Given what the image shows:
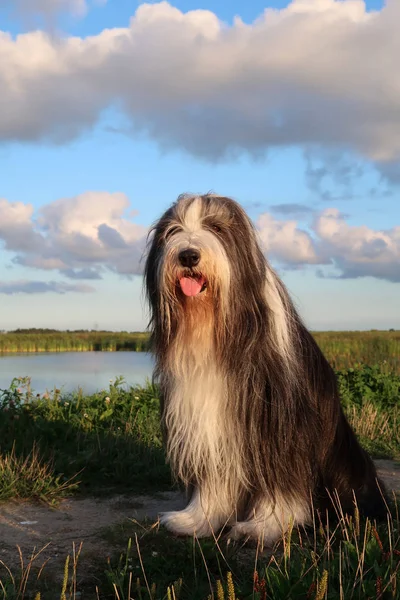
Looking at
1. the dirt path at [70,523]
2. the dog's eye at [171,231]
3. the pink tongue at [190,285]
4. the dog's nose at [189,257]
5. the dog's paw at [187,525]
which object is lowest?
the dirt path at [70,523]

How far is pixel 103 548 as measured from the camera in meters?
3.71

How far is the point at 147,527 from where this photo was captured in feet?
13.1

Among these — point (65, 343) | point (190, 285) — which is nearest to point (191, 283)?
point (190, 285)

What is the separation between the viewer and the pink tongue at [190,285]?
11.0ft

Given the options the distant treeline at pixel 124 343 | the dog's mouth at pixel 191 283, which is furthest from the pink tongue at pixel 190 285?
the distant treeline at pixel 124 343

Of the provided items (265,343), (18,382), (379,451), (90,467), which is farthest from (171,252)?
(18,382)

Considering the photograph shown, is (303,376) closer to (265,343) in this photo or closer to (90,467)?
(265,343)

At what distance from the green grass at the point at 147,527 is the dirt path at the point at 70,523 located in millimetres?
72

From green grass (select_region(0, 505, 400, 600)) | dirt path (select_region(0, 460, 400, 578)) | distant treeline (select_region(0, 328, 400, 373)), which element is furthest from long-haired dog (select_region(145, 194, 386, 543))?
distant treeline (select_region(0, 328, 400, 373))

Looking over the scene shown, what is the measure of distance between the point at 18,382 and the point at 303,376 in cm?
433

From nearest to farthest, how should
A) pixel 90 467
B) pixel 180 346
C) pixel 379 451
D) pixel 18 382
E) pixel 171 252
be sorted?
pixel 171 252 → pixel 180 346 → pixel 90 467 → pixel 379 451 → pixel 18 382

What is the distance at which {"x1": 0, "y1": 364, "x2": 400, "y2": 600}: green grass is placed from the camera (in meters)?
2.88

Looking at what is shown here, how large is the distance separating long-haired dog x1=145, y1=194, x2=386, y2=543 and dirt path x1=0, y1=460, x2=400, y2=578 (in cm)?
50

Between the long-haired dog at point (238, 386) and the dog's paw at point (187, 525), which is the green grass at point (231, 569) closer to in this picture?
the dog's paw at point (187, 525)
